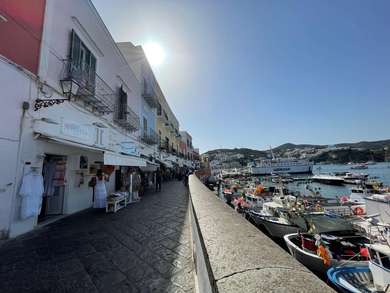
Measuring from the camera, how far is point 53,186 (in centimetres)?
633

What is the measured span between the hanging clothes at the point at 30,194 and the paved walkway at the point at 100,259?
550mm

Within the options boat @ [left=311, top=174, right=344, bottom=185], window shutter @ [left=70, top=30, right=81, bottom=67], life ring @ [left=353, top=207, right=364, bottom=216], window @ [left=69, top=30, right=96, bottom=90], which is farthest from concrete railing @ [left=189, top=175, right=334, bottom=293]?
boat @ [left=311, top=174, right=344, bottom=185]

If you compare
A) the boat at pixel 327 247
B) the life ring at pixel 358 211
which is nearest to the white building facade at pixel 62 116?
the boat at pixel 327 247

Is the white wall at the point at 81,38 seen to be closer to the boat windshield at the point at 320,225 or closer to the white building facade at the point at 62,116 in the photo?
the white building facade at the point at 62,116

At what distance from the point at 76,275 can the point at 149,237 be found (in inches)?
67.5

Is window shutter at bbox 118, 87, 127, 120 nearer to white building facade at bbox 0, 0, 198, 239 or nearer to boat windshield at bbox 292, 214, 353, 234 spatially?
white building facade at bbox 0, 0, 198, 239

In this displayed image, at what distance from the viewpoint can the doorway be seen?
20.1 ft

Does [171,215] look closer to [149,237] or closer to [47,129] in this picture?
[149,237]

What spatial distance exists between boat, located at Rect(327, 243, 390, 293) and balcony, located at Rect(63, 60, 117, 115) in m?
9.28

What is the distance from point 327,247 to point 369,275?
1365 mm

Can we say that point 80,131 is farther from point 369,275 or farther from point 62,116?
point 369,275

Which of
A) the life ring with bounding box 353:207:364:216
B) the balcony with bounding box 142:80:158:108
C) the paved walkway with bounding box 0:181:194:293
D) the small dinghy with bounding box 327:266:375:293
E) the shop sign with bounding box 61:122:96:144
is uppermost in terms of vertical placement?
the balcony with bounding box 142:80:158:108

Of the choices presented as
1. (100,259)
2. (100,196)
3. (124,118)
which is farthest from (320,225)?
(124,118)

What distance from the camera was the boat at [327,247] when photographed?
6155mm
